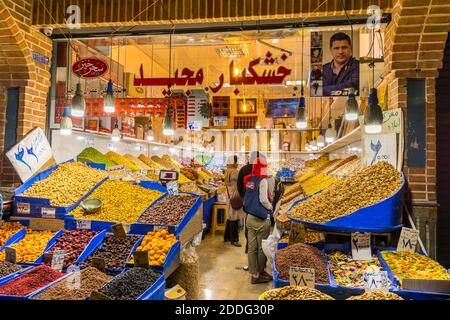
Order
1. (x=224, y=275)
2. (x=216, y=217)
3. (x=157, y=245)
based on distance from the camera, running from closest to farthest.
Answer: (x=157, y=245) < (x=224, y=275) < (x=216, y=217)

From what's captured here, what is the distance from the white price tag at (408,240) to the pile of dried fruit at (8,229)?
424cm

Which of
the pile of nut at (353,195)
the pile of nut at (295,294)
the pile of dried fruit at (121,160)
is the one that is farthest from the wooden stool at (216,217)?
the pile of nut at (295,294)

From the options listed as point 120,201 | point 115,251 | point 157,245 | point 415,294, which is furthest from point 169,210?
point 415,294

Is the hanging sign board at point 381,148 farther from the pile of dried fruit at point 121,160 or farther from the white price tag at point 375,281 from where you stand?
the pile of dried fruit at point 121,160

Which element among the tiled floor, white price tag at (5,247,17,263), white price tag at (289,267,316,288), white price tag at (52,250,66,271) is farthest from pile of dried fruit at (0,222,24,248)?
white price tag at (289,267,316,288)

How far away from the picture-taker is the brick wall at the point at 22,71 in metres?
5.04

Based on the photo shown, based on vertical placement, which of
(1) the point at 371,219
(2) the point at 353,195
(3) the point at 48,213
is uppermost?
(2) the point at 353,195

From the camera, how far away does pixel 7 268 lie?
11.0ft

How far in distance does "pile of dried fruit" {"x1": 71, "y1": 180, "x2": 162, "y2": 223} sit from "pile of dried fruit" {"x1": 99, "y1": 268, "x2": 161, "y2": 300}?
4.00ft

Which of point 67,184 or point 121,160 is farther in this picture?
point 121,160

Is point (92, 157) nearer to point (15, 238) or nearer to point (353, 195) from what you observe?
point (15, 238)

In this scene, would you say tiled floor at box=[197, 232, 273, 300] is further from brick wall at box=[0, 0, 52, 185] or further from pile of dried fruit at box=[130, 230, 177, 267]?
brick wall at box=[0, 0, 52, 185]

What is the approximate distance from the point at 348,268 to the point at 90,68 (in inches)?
200

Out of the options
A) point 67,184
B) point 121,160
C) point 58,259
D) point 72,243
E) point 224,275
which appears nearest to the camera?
point 58,259
